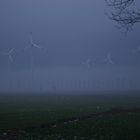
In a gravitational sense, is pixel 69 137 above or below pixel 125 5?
below

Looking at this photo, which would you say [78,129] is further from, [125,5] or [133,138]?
[125,5]

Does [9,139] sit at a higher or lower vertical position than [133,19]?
lower

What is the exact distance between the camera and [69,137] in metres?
21.1

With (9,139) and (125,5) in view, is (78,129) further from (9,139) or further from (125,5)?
(125,5)

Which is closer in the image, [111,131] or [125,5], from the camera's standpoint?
[125,5]

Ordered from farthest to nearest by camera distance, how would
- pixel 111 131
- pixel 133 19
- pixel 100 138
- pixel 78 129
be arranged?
pixel 78 129, pixel 111 131, pixel 100 138, pixel 133 19

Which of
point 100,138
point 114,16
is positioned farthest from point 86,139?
point 114,16

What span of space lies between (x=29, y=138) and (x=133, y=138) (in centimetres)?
535

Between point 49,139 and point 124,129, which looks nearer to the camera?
point 49,139

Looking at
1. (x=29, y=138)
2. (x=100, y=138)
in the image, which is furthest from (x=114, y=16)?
(x=29, y=138)

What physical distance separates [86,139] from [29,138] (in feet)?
10.2

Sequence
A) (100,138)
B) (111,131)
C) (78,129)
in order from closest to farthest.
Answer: (100,138) → (111,131) → (78,129)

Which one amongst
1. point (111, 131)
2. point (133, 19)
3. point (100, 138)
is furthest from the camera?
point (111, 131)

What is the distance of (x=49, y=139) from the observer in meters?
20.5
